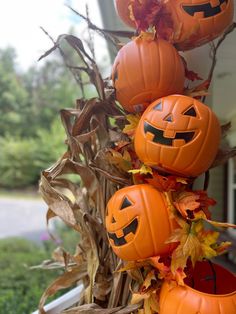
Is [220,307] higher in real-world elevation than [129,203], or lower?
lower

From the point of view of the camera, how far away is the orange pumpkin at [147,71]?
0.65 metres

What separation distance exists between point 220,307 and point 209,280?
166 mm

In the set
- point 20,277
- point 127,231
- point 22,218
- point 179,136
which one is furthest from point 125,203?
point 22,218

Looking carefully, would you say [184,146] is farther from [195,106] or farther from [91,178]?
[91,178]

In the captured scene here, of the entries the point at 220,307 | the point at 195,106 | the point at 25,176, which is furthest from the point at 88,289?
the point at 25,176

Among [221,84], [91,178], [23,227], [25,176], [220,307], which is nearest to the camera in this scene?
[220,307]

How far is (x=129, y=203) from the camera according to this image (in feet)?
2.08

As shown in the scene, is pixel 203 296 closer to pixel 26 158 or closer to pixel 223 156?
pixel 223 156

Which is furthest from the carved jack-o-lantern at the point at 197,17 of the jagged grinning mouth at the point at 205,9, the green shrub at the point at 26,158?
the green shrub at the point at 26,158

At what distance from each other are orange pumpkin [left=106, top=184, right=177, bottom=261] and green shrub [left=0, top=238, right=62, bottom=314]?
688mm

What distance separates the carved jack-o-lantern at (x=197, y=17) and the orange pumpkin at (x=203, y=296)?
49 centimetres

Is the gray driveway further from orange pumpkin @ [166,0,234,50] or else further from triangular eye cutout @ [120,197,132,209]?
orange pumpkin @ [166,0,234,50]

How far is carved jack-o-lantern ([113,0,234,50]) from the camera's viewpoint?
0.65 m

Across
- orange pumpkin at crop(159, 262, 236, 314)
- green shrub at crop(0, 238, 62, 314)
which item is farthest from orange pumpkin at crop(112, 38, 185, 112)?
green shrub at crop(0, 238, 62, 314)
